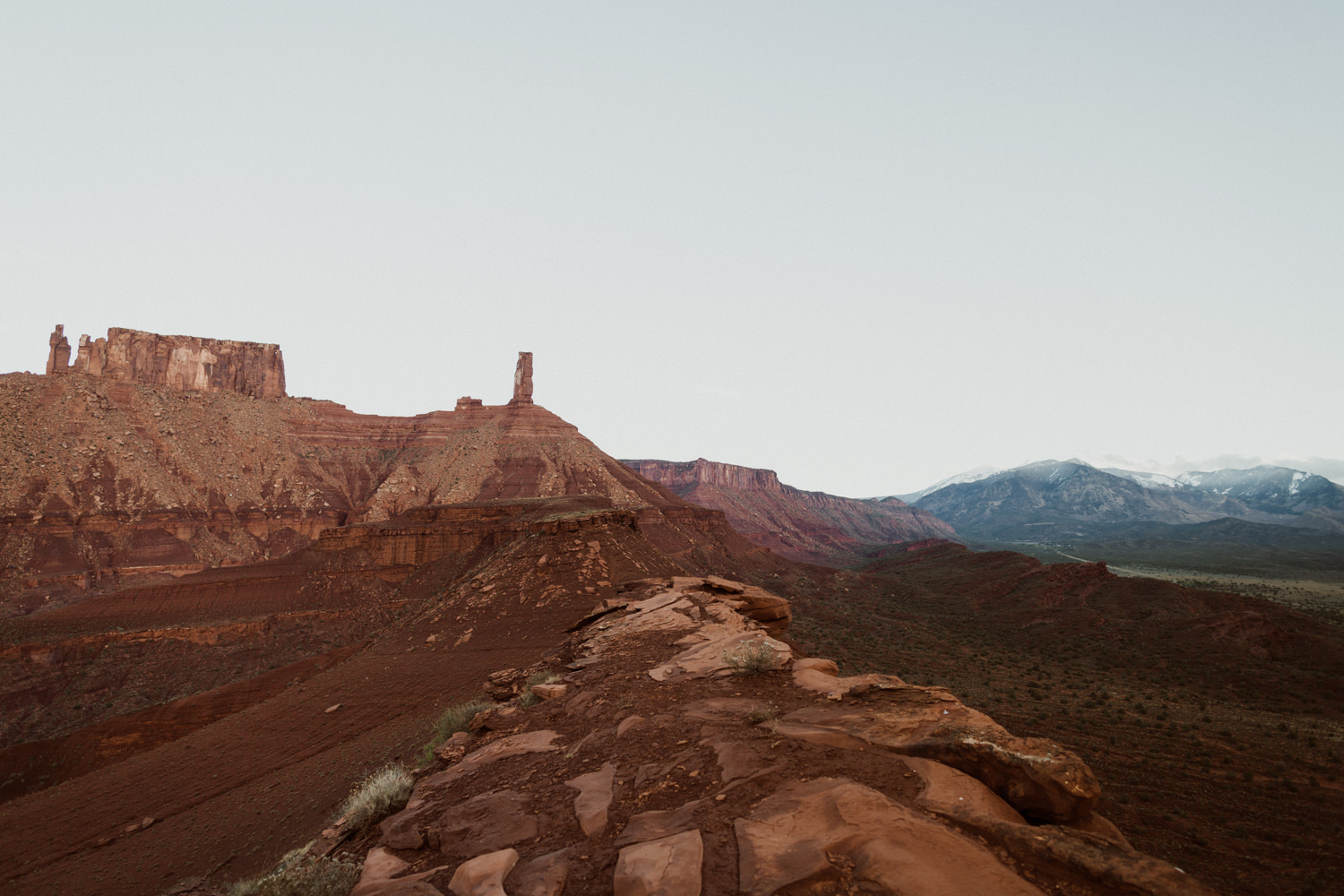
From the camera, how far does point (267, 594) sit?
47.8m

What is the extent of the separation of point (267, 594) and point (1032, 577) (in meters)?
66.6

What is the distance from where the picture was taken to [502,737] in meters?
10.6

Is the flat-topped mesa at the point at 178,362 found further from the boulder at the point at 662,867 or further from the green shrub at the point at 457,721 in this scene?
the boulder at the point at 662,867

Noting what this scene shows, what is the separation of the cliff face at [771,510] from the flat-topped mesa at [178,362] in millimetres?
75634

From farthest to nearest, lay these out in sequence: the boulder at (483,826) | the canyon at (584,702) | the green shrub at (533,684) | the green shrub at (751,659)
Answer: the green shrub at (533,684)
the green shrub at (751,659)
the boulder at (483,826)
the canyon at (584,702)

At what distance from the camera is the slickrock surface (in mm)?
4867

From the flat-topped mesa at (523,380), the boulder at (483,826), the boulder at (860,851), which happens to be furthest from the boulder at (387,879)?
the flat-topped mesa at (523,380)

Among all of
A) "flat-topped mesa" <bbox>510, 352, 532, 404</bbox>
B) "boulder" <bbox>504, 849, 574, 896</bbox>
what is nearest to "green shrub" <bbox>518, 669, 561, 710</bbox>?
"boulder" <bbox>504, 849, 574, 896</bbox>

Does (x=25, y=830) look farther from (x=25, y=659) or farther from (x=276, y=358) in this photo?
(x=276, y=358)

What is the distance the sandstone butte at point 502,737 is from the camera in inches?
215

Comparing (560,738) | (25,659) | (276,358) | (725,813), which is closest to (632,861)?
(725,813)

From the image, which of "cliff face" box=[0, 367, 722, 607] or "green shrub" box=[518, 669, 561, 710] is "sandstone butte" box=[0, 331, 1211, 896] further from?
"cliff face" box=[0, 367, 722, 607]

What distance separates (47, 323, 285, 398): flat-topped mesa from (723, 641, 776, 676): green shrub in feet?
358

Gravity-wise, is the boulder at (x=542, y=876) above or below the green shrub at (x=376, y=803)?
above
